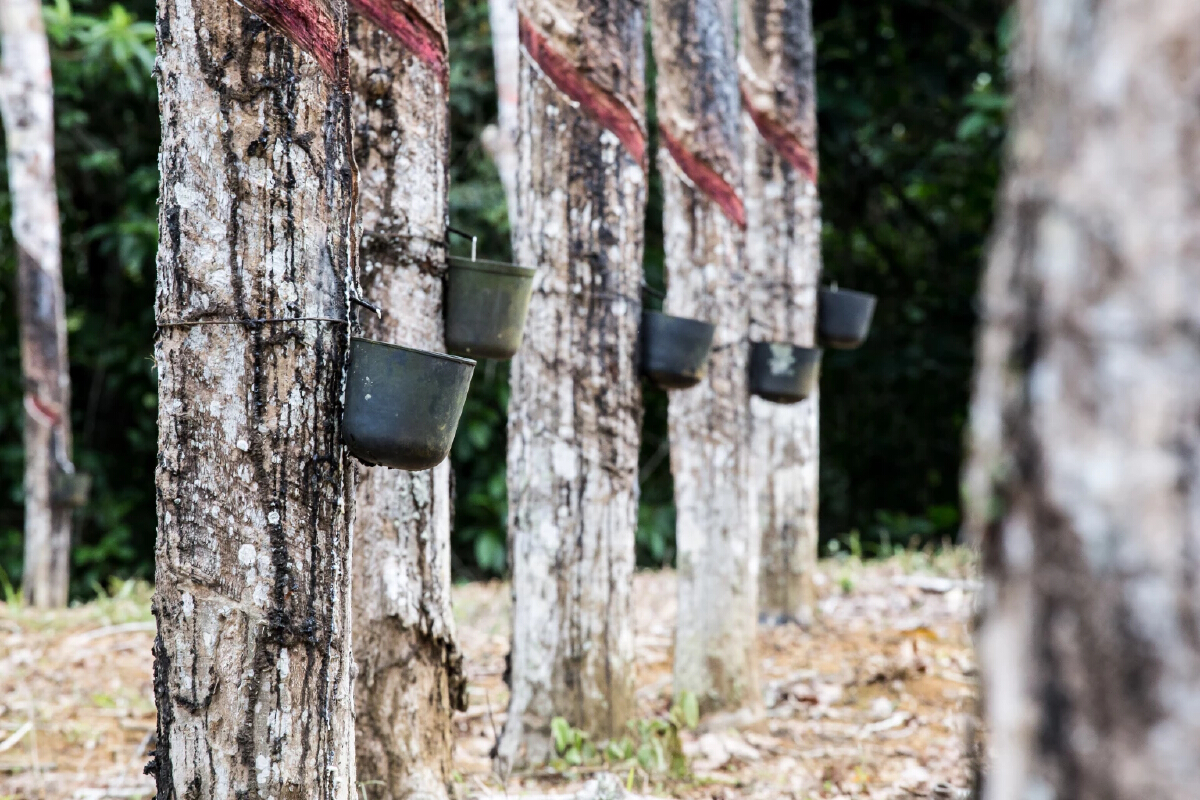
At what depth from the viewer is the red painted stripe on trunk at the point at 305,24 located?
6.20 ft

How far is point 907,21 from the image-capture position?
8844mm

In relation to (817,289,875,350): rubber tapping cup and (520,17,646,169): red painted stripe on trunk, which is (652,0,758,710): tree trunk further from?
(817,289,875,350): rubber tapping cup

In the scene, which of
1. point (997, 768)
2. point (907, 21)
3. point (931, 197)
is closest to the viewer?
point (997, 768)

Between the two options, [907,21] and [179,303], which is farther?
[907,21]

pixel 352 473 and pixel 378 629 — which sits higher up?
pixel 352 473

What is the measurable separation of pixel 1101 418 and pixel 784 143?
4689 millimetres

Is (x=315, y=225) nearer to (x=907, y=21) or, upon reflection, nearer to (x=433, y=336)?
(x=433, y=336)

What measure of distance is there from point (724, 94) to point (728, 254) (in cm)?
60

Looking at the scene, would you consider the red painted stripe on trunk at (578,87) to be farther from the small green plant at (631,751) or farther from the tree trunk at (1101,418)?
the tree trunk at (1101,418)

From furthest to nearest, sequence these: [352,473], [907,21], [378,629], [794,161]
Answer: [907,21] → [794,161] → [378,629] → [352,473]

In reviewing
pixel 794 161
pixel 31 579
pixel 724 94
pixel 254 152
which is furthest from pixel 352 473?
pixel 31 579

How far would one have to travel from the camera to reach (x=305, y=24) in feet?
6.32

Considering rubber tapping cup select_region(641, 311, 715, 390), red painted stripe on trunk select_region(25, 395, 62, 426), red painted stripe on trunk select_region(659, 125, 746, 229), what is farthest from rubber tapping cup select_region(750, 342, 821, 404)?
red painted stripe on trunk select_region(25, 395, 62, 426)

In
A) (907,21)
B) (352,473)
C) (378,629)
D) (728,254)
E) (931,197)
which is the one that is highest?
(907,21)
